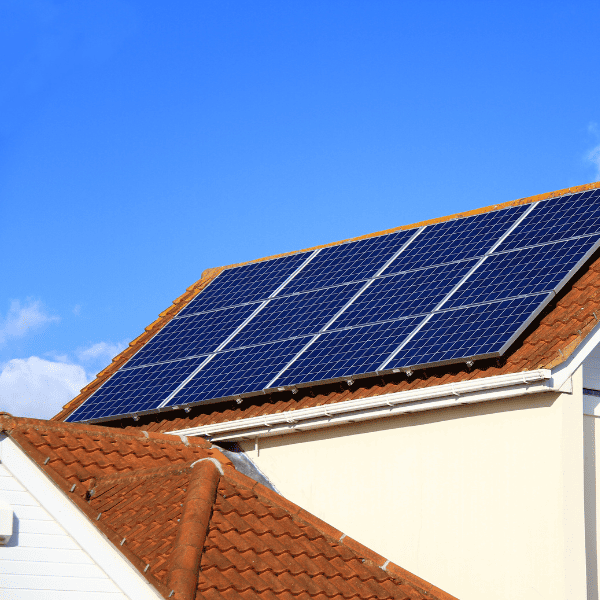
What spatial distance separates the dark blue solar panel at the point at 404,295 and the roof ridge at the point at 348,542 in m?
3.68

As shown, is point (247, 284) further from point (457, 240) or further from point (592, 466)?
point (592, 466)

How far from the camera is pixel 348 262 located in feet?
59.2

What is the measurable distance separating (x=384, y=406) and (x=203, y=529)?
3.65 metres

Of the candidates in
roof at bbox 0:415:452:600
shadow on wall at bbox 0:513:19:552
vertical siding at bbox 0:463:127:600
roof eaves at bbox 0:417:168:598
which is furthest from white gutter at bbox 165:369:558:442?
shadow on wall at bbox 0:513:19:552

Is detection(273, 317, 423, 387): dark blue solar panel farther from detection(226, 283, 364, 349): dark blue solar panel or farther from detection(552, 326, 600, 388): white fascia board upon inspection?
detection(552, 326, 600, 388): white fascia board

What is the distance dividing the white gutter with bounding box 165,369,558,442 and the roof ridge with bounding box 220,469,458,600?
183 centimetres

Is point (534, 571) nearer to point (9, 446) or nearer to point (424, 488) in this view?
point (424, 488)

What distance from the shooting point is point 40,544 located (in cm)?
952

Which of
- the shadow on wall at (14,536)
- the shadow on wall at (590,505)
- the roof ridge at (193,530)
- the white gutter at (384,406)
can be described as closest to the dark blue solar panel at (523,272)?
the white gutter at (384,406)

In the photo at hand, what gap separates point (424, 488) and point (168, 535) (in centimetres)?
396

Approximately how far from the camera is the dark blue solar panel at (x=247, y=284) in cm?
1870

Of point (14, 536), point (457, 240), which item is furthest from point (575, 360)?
point (14, 536)

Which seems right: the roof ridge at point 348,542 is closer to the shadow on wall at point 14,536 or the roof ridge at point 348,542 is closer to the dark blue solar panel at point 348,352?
the dark blue solar panel at point 348,352

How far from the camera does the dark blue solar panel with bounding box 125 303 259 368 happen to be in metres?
17.4
